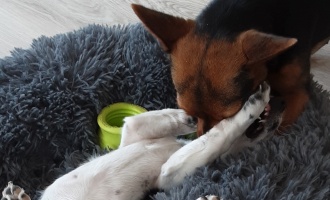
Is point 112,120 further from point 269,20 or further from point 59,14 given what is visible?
point 59,14

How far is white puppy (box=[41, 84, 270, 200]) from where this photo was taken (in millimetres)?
1597

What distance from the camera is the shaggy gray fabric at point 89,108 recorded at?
5.31 ft

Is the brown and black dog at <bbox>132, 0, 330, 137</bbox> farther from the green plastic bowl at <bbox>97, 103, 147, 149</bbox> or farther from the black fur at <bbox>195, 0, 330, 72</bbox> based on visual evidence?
the green plastic bowl at <bbox>97, 103, 147, 149</bbox>

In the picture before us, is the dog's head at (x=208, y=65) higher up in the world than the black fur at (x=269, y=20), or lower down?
lower down

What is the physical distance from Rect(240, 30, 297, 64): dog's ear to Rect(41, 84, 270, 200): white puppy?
21 centimetres

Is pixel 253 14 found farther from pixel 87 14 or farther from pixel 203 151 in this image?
pixel 87 14

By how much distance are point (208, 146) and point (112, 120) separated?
22.3 inches

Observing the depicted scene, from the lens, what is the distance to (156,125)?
1.79 metres

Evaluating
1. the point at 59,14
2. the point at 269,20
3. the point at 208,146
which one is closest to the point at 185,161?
the point at 208,146

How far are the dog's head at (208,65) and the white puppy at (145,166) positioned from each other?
0.14 ft

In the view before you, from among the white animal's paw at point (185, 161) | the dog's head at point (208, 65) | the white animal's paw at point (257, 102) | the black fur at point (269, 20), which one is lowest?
the white animal's paw at point (185, 161)

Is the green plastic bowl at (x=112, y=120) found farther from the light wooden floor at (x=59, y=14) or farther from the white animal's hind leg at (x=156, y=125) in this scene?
the light wooden floor at (x=59, y=14)

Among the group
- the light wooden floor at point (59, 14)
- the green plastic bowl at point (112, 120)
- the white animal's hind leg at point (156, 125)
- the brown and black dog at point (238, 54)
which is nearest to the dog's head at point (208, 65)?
the brown and black dog at point (238, 54)

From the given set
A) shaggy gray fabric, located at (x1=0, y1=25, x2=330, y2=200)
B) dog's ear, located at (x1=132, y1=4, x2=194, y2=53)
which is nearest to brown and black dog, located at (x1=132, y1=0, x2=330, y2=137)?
dog's ear, located at (x1=132, y1=4, x2=194, y2=53)
